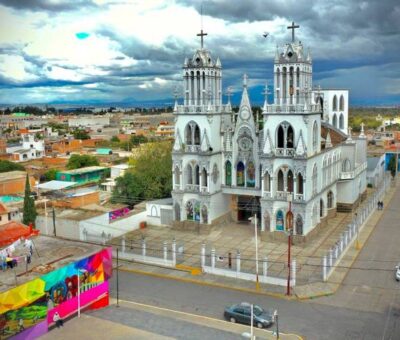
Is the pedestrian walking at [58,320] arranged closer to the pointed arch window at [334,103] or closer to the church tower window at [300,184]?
the church tower window at [300,184]

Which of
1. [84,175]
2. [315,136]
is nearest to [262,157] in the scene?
[315,136]

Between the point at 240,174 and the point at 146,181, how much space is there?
13956mm

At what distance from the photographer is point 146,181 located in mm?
55344

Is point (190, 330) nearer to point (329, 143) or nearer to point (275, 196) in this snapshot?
point (275, 196)

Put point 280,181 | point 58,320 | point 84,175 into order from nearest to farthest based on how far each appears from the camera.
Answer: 1. point 58,320
2. point 280,181
3. point 84,175

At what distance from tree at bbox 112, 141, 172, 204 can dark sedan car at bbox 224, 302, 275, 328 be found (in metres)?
28.9

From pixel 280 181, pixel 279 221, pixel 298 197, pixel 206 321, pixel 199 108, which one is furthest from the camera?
pixel 199 108

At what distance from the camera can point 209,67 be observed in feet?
148

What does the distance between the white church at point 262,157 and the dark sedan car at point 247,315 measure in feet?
45.4

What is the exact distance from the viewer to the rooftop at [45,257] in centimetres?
2376

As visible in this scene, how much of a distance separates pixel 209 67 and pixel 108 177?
3612 centimetres

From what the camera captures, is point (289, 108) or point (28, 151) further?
point (28, 151)

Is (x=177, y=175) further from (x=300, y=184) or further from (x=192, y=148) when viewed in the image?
(x=300, y=184)

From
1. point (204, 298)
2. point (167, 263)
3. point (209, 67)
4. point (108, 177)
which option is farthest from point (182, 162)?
point (108, 177)
